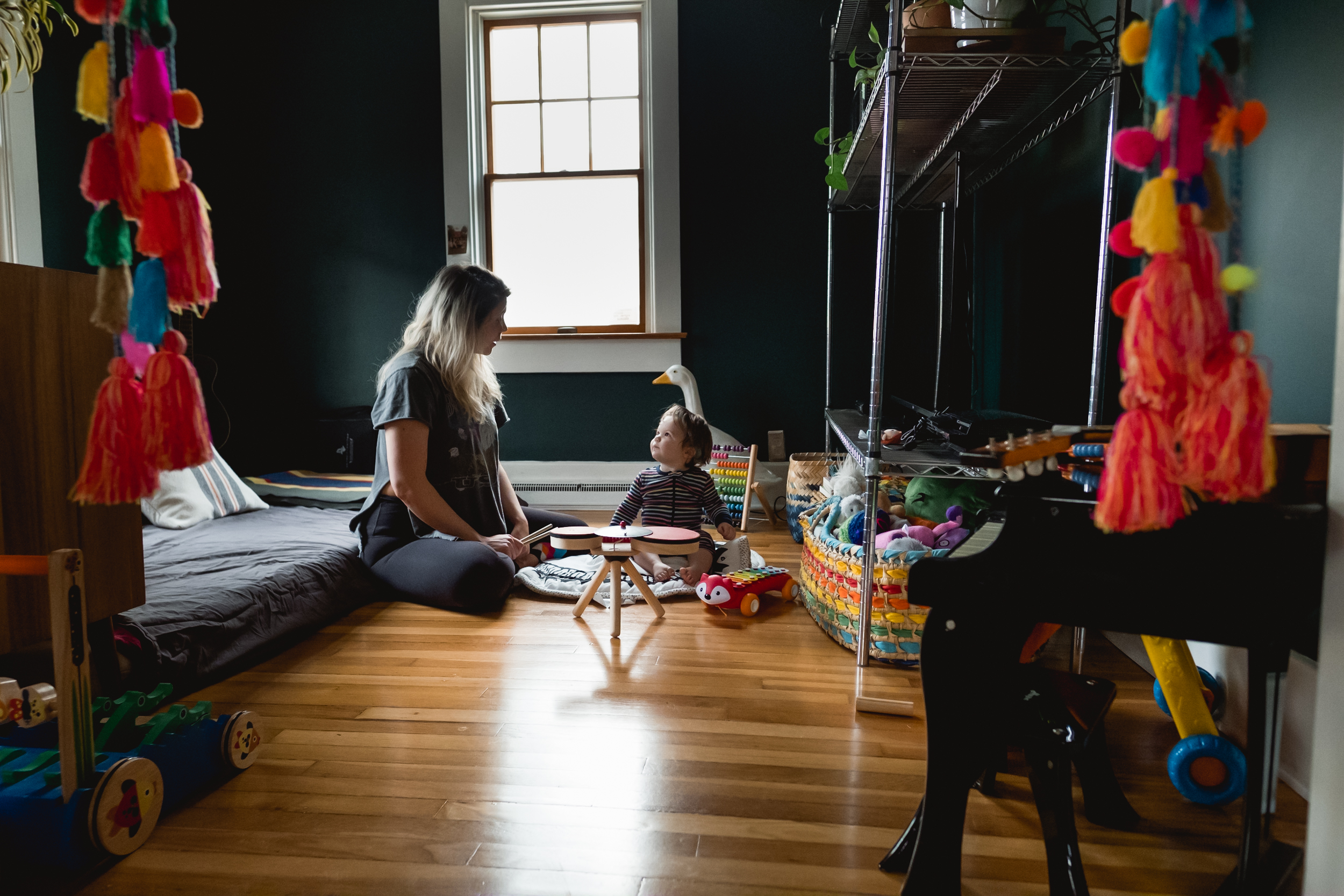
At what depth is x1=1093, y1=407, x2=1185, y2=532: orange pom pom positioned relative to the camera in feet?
2.19

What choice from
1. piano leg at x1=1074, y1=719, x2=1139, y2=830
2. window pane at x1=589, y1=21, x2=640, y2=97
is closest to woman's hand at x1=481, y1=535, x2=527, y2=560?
piano leg at x1=1074, y1=719, x2=1139, y2=830

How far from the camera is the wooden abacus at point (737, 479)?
11.6ft

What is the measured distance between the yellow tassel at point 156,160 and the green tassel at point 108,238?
4cm

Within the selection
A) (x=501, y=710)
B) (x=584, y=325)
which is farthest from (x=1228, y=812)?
(x=584, y=325)

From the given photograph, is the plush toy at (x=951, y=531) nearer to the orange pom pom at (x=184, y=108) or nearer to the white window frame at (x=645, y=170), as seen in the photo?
the orange pom pom at (x=184, y=108)

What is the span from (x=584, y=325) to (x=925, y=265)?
1695 mm

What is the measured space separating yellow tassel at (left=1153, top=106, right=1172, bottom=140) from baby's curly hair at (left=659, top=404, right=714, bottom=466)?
209 cm

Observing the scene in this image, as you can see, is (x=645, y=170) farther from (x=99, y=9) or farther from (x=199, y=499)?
(x=99, y=9)

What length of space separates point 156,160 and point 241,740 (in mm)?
1043

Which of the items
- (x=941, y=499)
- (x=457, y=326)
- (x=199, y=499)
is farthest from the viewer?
(x=199, y=499)

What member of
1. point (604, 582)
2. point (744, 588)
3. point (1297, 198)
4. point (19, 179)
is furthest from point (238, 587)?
point (1297, 198)

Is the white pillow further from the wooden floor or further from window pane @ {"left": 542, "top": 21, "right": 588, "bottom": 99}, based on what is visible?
window pane @ {"left": 542, "top": 21, "right": 588, "bottom": 99}

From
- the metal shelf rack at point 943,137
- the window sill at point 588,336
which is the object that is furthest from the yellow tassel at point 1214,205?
the window sill at point 588,336

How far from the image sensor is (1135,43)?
66cm
